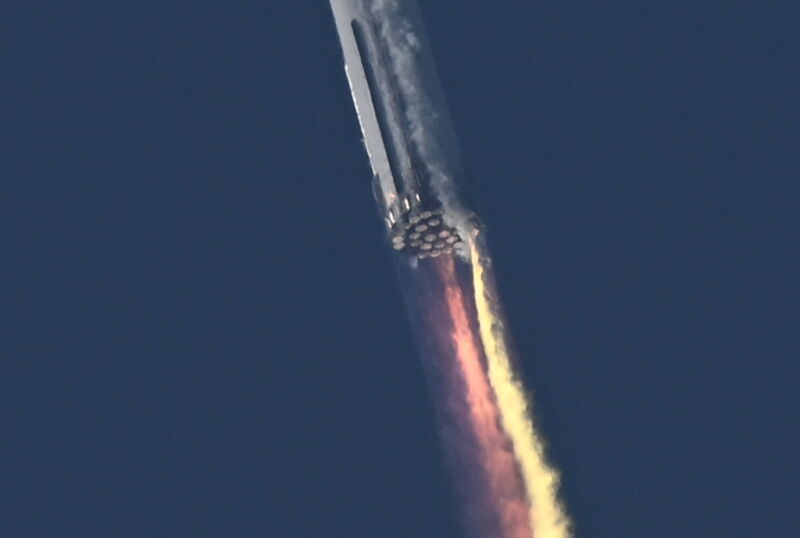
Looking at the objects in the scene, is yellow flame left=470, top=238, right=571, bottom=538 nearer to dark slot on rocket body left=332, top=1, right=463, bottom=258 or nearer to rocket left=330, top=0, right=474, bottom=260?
rocket left=330, top=0, right=474, bottom=260

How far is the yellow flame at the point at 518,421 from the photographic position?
9225cm

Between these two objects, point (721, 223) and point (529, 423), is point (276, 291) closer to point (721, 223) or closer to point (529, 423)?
point (529, 423)

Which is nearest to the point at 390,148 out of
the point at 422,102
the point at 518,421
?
the point at 422,102

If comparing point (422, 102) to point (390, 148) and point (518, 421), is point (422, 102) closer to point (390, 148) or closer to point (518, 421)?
point (390, 148)

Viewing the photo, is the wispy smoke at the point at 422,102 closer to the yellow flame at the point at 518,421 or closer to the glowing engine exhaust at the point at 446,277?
the glowing engine exhaust at the point at 446,277

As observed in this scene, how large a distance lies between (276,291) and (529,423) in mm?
17893

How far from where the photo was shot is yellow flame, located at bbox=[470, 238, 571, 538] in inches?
3632

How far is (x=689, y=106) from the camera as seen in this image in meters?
97.5

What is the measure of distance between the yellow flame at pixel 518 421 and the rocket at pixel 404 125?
323cm

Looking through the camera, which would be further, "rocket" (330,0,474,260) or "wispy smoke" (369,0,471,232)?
"wispy smoke" (369,0,471,232)

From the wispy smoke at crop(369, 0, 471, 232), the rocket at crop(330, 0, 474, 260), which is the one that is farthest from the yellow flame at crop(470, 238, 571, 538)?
the wispy smoke at crop(369, 0, 471, 232)

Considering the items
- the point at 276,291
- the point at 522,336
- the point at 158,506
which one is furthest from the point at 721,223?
the point at 158,506

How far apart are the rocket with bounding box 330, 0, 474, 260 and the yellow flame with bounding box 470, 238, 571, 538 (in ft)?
10.6

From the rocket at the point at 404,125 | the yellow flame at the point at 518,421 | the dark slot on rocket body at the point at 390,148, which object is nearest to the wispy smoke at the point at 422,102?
the rocket at the point at 404,125
